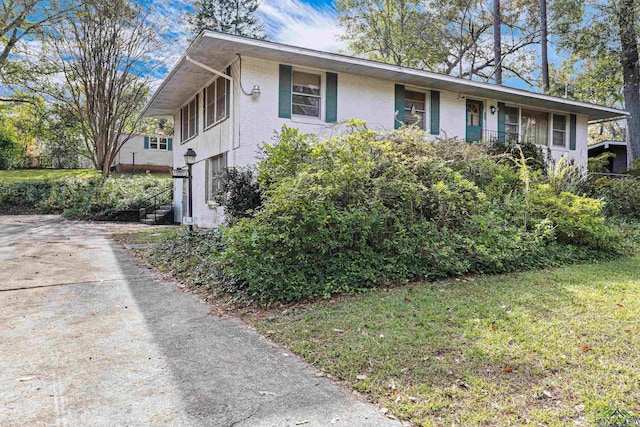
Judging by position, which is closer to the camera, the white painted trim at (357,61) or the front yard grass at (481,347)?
the front yard grass at (481,347)

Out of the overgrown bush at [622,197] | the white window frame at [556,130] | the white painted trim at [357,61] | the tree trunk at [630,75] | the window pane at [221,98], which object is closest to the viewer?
the white painted trim at [357,61]

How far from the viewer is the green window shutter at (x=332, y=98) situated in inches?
411

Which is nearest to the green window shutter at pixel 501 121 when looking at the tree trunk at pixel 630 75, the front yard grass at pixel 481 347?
the tree trunk at pixel 630 75

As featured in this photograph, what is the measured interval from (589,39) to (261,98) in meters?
16.1

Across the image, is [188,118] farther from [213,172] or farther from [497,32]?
[497,32]

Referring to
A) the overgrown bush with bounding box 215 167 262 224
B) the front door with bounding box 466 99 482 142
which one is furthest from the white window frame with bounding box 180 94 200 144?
the front door with bounding box 466 99 482 142

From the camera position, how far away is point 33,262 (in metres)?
6.68

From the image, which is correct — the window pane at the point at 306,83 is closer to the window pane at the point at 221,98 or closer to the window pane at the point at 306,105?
the window pane at the point at 306,105

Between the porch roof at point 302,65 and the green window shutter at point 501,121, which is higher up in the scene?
the porch roof at point 302,65

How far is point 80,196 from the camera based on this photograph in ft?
52.1

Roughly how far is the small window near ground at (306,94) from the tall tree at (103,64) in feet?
38.9

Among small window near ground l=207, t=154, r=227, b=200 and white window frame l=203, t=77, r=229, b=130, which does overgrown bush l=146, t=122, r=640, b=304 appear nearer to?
small window near ground l=207, t=154, r=227, b=200

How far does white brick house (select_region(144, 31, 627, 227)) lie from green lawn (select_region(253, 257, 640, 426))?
4964mm

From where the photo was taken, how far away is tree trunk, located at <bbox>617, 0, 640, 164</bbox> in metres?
16.3
